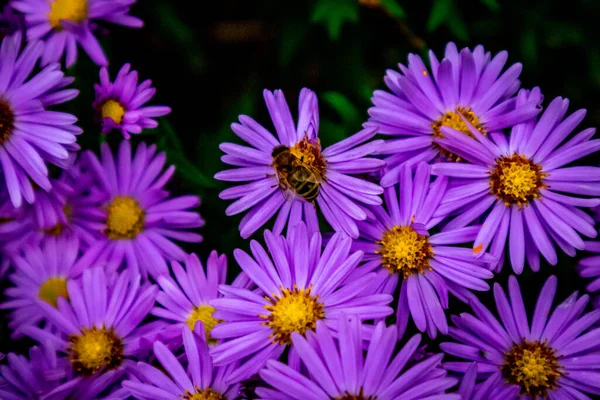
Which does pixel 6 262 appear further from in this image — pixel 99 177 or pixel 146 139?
pixel 146 139

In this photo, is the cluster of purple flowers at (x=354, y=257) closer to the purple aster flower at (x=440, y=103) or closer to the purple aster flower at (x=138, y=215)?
the purple aster flower at (x=440, y=103)

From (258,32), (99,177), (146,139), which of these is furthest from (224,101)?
(99,177)

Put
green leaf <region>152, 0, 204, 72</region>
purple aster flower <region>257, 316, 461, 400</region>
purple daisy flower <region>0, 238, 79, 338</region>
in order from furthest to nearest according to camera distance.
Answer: green leaf <region>152, 0, 204, 72</region>
purple daisy flower <region>0, 238, 79, 338</region>
purple aster flower <region>257, 316, 461, 400</region>

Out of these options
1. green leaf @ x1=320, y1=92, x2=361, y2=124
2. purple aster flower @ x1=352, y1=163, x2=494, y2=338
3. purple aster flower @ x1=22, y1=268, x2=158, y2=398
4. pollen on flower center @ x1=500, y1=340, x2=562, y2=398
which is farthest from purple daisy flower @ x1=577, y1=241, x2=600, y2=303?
purple aster flower @ x1=22, y1=268, x2=158, y2=398

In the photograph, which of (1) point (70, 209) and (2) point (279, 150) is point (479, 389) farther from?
(1) point (70, 209)

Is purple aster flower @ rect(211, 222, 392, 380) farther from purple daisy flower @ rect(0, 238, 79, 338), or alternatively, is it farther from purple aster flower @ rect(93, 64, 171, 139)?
purple daisy flower @ rect(0, 238, 79, 338)

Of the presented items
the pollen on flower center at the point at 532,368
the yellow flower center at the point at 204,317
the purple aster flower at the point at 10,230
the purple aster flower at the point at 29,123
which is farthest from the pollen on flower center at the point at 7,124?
the pollen on flower center at the point at 532,368
